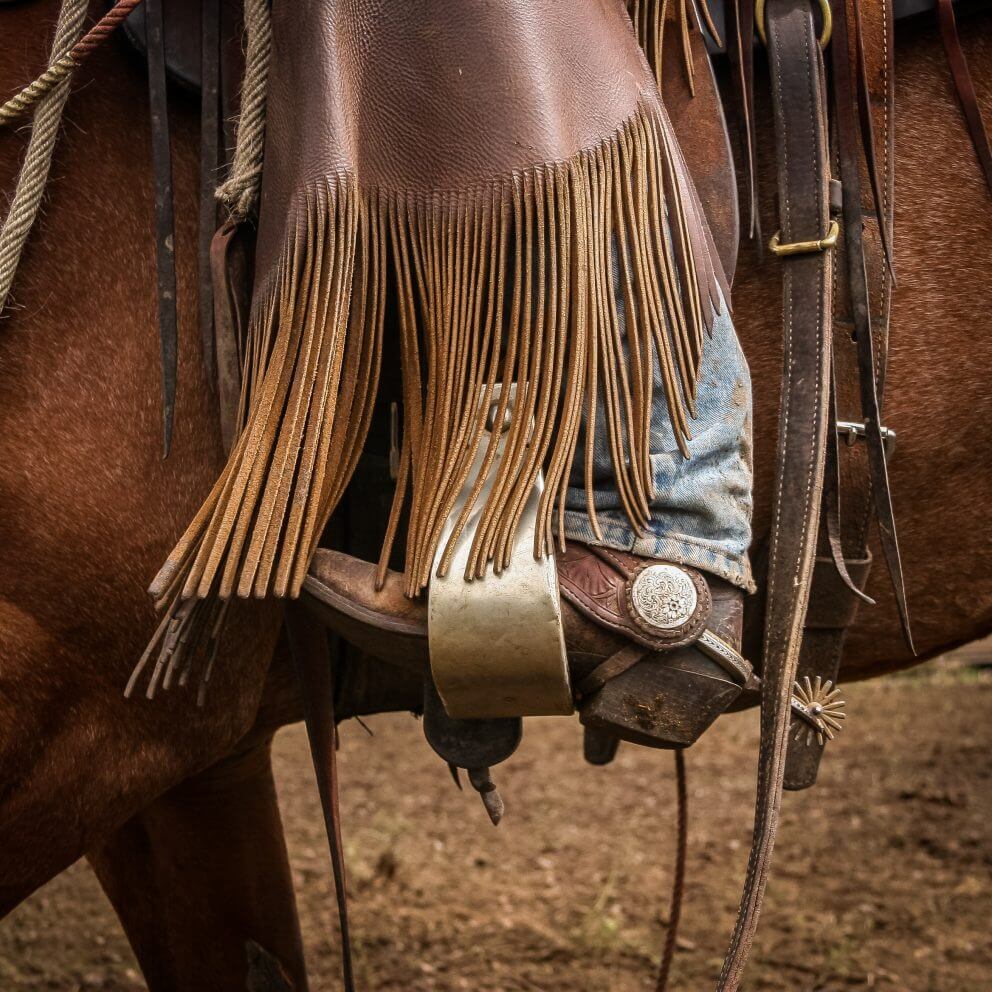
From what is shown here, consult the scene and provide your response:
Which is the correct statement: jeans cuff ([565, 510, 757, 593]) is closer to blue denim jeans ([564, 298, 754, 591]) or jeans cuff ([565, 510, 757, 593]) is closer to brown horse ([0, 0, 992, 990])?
blue denim jeans ([564, 298, 754, 591])

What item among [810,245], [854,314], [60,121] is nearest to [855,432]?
[854,314]

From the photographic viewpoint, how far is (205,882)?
83.4 inches

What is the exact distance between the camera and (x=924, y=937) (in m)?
2.88

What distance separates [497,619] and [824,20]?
2.86 feet

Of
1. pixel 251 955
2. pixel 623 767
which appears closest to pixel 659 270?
pixel 251 955

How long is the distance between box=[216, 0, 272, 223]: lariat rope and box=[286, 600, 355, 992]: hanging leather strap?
47cm

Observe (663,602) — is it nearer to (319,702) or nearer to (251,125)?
(319,702)

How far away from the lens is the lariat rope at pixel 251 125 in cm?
132

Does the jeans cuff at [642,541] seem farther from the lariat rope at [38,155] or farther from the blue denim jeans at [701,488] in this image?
the lariat rope at [38,155]

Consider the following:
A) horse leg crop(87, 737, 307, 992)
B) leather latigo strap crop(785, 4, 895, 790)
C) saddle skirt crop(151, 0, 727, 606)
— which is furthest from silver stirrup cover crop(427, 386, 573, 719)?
horse leg crop(87, 737, 307, 992)

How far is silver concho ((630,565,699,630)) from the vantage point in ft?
4.08

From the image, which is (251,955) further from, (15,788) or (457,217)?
(457,217)

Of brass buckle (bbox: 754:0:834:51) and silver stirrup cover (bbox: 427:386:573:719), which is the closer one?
silver stirrup cover (bbox: 427:386:573:719)

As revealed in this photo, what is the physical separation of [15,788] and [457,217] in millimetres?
788
